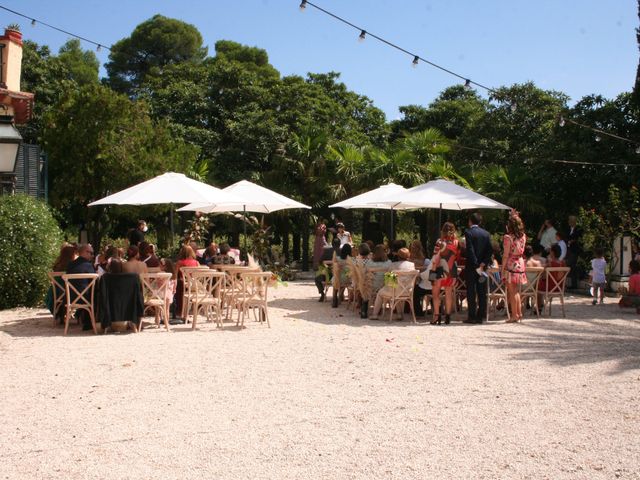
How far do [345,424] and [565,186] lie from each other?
16.9 metres

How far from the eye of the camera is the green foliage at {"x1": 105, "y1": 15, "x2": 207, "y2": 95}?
5903 cm

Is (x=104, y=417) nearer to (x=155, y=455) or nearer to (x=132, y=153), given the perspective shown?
(x=155, y=455)

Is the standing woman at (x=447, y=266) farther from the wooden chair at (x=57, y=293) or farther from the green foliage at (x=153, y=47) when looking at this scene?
the green foliage at (x=153, y=47)

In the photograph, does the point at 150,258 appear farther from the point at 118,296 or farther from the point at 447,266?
the point at 447,266

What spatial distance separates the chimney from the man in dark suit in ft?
38.5

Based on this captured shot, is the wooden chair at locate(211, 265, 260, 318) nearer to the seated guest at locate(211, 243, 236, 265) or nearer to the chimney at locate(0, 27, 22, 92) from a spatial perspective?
the seated guest at locate(211, 243, 236, 265)

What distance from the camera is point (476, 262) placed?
38.1 ft

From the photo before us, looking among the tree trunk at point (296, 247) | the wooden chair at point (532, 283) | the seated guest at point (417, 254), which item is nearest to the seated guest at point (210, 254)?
the seated guest at point (417, 254)

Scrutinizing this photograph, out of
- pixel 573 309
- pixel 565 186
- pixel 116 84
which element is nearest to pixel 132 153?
pixel 565 186

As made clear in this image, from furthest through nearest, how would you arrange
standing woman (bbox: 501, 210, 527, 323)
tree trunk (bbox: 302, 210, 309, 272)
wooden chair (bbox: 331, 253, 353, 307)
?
tree trunk (bbox: 302, 210, 309, 272), wooden chair (bbox: 331, 253, 353, 307), standing woman (bbox: 501, 210, 527, 323)

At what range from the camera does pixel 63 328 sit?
36.8 ft

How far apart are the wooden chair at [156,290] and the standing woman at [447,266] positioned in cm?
401

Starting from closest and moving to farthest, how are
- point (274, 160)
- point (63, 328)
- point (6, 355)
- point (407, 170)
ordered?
1. point (6, 355)
2. point (63, 328)
3. point (407, 170)
4. point (274, 160)

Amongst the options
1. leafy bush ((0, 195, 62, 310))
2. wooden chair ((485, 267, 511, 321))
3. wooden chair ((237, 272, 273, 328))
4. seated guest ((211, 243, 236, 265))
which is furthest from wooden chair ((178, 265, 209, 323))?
wooden chair ((485, 267, 511, 321))
